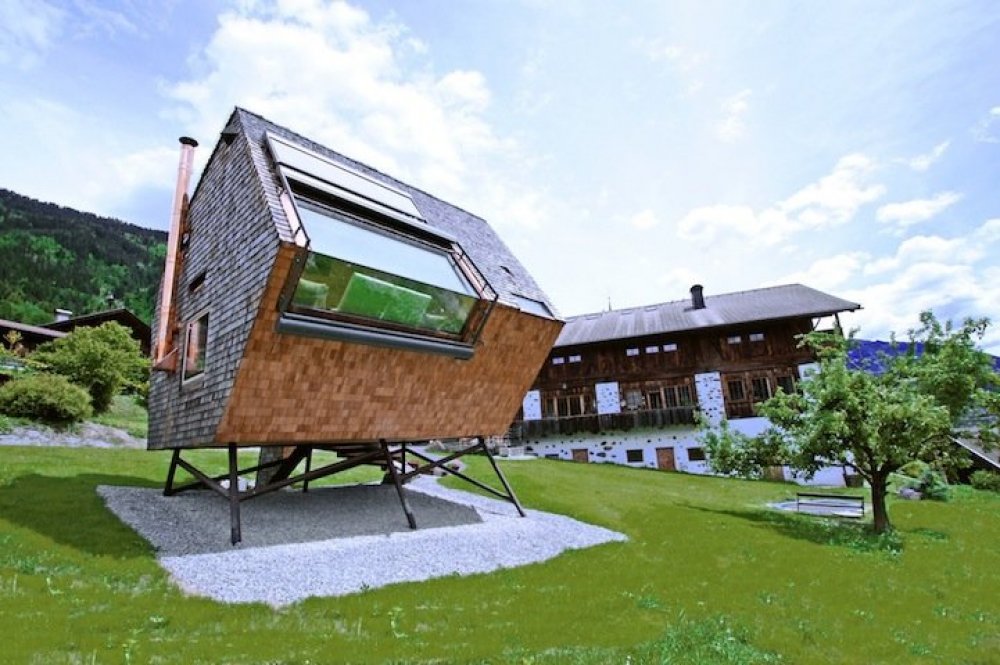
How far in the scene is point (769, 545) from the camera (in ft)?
46.0

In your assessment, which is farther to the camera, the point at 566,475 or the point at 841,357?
the point at 566,475

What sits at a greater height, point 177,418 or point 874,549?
point 177,418

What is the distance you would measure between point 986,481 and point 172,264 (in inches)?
1659

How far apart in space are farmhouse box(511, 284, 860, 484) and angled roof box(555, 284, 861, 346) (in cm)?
9

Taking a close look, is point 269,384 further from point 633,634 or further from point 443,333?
point 633,634

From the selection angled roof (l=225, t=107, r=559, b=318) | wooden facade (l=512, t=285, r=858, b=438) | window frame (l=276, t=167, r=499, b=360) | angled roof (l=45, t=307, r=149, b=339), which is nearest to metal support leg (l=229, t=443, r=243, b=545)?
window frame (l=276, t=167, r=499, b=360)

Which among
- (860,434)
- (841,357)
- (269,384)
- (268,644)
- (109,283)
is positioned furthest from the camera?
(109,283)

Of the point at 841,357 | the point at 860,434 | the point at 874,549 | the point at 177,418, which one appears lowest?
the point at 874,549

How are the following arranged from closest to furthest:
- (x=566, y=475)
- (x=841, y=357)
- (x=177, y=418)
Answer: (x=177, y=418) < (x=841, y=357) < (x=566, y=475)

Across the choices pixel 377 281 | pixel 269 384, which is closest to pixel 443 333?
pixel 377 281

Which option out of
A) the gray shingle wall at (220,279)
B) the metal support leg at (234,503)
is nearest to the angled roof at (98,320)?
the gray shingle wall at (220,279)

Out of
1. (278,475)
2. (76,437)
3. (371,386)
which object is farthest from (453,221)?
(76,437)

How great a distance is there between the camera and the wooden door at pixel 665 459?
1411 inches

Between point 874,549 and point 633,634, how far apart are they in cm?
1151
